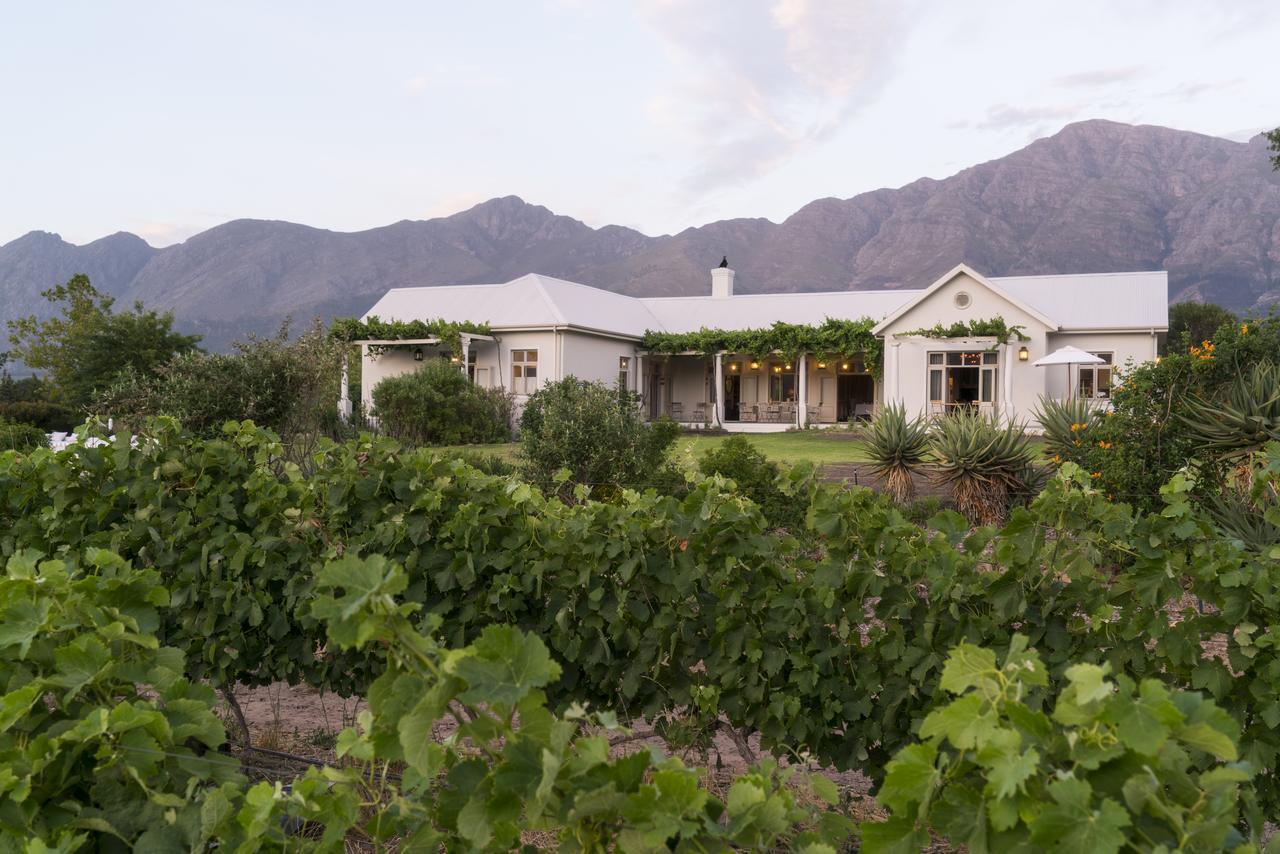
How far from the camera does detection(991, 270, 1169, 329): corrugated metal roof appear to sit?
23406mm

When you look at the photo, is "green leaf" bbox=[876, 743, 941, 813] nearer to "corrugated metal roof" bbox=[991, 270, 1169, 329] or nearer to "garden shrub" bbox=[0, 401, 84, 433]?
"corrugated metal roof" bbox=[991, 270, 1169, 329]

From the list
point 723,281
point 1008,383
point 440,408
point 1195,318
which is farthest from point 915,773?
point 1195,318

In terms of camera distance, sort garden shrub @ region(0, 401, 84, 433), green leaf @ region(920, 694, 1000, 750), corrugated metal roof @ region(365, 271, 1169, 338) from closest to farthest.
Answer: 1. green leaf @ region(920, 694, 1000, 750)
2. garden shrub @ region(0, 401, 84, 433)
3. corrugated metal roof @ region(365, 271, 1169, 338)

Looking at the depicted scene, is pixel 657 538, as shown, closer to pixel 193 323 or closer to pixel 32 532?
pixel 32 532

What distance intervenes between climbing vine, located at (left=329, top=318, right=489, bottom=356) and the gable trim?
11.8 meters

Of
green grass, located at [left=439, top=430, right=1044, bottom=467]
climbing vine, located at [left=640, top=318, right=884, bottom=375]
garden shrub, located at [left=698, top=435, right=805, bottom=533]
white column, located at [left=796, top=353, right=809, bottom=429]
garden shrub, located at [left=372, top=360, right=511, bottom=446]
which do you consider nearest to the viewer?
garden shrub, located at [left=698, top=435, right=805, bottom=533]

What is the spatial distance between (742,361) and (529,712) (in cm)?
3126

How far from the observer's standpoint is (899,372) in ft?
81.8

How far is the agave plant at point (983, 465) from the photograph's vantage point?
10.0 metres

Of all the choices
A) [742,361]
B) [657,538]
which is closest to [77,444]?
[657,538]

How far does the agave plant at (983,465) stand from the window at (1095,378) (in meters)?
14.3

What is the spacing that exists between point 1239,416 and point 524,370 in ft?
67.0

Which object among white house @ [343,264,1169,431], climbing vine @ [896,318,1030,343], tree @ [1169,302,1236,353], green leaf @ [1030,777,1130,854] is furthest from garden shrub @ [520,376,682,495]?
tree @ [1169,302,1236,353]

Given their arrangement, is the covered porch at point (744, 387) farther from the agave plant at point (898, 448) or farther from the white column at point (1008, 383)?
the agave plant at point (898, 448)
